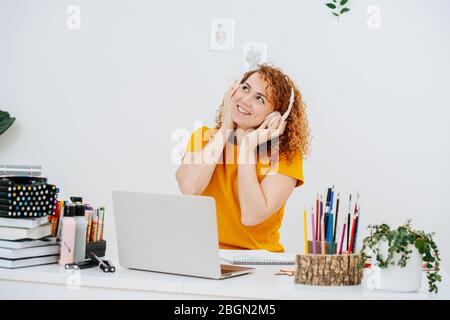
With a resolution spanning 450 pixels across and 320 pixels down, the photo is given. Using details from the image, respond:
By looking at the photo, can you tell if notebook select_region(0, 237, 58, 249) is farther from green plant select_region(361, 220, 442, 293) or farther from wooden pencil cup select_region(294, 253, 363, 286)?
green plant select_region(361, 220, 442, 293)

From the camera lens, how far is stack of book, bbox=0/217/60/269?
60.9 inches

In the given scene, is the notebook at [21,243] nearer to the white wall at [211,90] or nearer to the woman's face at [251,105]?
the woman's face at [251,105]

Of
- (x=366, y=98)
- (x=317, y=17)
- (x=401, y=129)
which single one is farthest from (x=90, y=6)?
(x=401, y=129)

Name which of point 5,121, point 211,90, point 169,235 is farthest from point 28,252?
point 5,121

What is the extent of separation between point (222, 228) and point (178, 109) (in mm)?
1234

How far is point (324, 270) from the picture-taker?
140 centimetres

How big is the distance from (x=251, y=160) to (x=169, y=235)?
0.71 metres

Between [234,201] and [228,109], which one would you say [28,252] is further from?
[228,109]

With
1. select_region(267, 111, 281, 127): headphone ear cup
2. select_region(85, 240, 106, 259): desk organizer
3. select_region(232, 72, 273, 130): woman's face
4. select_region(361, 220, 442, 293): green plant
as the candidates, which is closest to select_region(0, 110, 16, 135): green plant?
select_region(232, 72, 273, 130): woman's face

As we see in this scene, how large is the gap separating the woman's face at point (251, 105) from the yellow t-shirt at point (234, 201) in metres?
0.11

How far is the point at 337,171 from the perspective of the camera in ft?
10.5

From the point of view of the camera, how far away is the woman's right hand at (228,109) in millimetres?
2320
